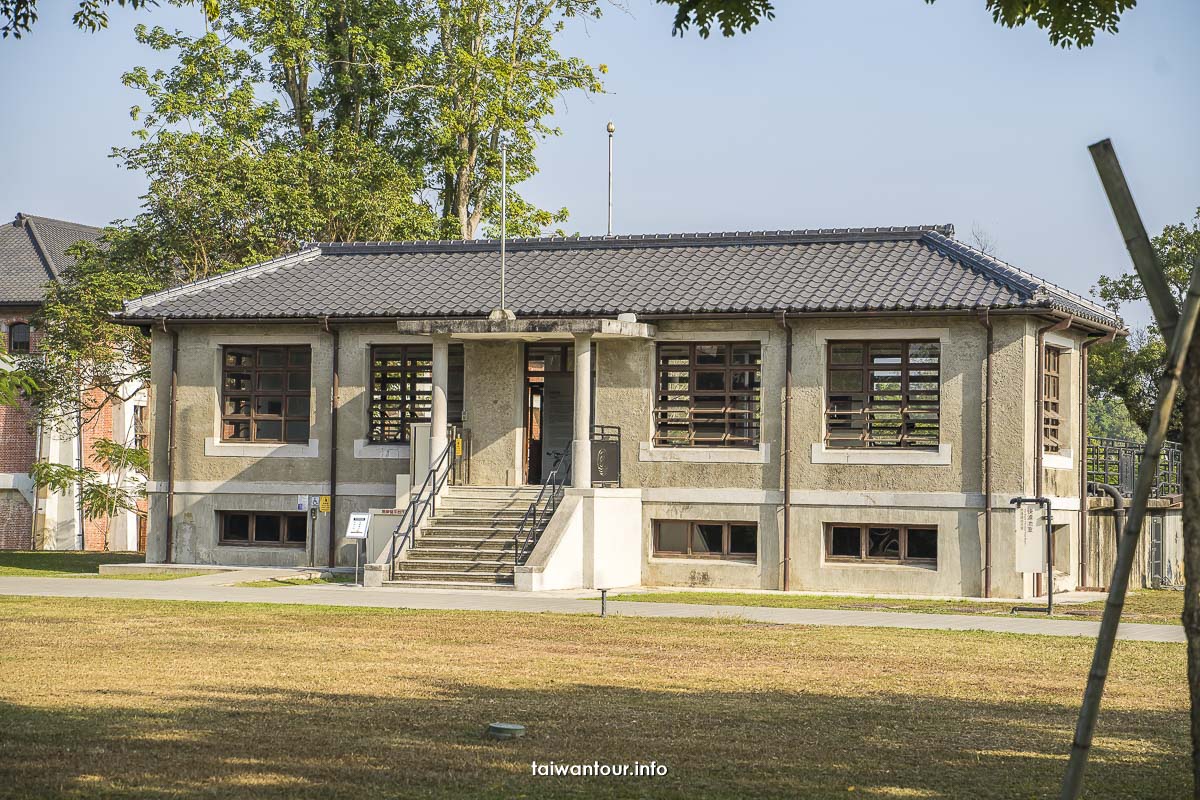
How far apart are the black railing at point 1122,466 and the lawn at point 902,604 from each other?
6.09 meters

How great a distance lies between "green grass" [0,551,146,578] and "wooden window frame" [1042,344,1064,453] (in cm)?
1724

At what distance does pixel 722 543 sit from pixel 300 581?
7213mm

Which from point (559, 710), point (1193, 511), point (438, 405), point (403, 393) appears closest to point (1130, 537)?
point (1193, 511)

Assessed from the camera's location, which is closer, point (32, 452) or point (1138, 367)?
point (1138, 367)

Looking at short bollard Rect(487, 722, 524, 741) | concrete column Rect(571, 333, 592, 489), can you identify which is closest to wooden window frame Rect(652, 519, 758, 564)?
concrete column Rect(571, 333, 592, 489)

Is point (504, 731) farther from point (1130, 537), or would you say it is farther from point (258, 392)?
point (258, 392)

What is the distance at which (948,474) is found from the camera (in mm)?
25547

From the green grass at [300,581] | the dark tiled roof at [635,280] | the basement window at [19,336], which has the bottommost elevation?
the green grass at [300,581]

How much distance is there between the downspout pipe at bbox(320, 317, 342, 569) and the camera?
28781 millimetres

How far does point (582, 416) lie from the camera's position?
26.1m

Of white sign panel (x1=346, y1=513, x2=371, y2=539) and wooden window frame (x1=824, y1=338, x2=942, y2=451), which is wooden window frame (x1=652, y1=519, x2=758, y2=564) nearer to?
wooden window frame (x1=824, y1=338, x2=942, y2=451)

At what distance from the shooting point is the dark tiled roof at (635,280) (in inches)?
1026

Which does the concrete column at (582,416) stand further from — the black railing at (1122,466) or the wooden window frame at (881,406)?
the black railing at (1122,466)
